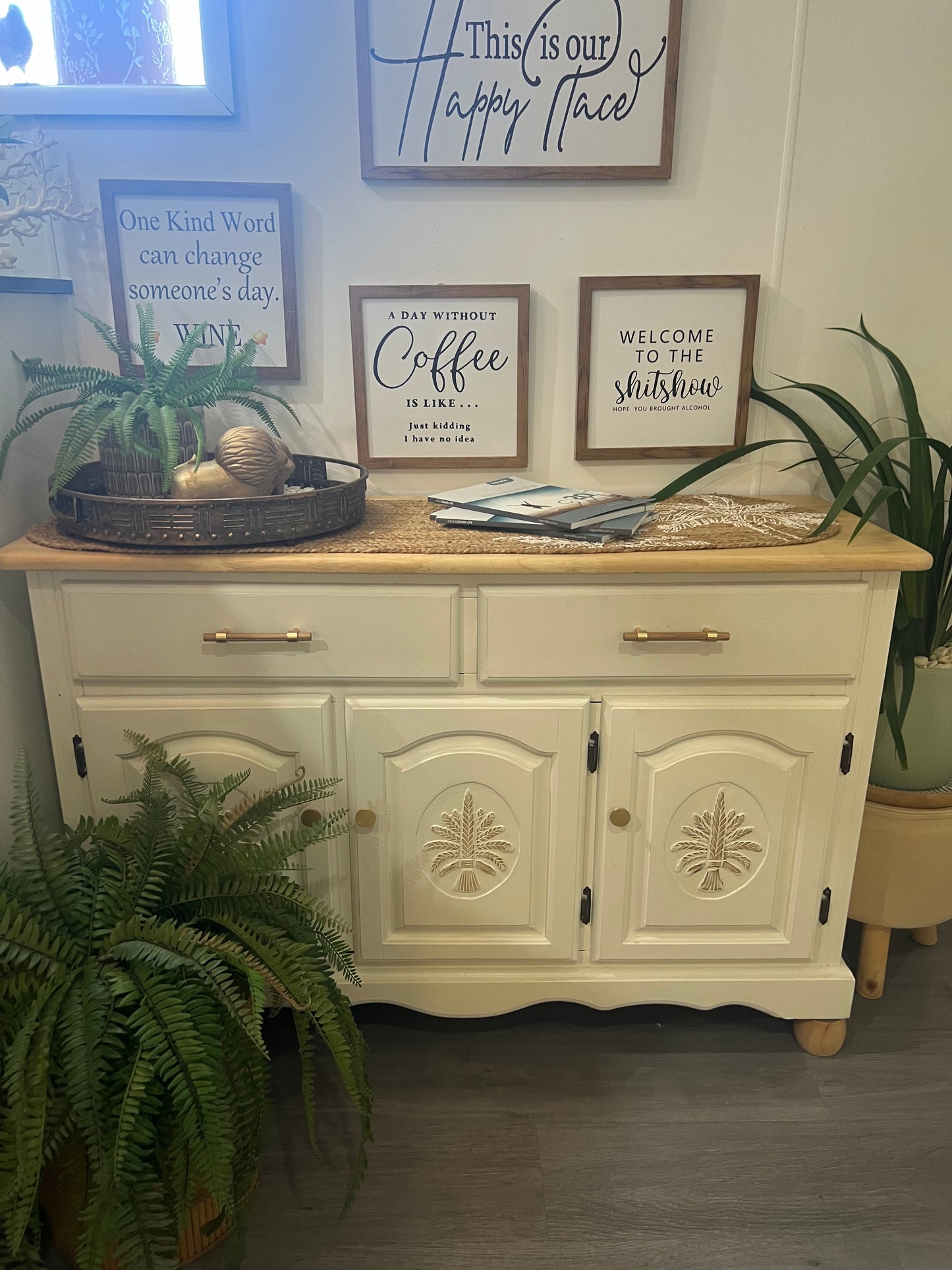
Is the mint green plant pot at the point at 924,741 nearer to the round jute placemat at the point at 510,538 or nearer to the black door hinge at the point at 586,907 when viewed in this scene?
the round jute placemat at the point at 510,538

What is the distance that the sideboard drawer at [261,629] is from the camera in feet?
4.57

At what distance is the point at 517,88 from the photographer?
161 cm

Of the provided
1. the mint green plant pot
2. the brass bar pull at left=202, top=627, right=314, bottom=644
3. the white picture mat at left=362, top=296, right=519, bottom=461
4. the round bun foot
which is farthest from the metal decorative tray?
the round bun foot

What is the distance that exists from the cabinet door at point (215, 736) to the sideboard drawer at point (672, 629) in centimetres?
29

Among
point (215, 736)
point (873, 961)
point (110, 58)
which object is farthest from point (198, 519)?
point (873, 961)

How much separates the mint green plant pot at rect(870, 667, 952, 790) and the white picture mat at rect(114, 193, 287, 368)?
129cm

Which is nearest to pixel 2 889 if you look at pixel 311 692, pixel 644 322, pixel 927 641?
pixel 311 692

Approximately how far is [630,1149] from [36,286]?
1684mm

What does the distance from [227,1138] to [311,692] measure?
2.02ft

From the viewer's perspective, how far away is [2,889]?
3.91ft

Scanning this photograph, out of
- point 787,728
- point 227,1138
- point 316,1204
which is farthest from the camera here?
point 787,728

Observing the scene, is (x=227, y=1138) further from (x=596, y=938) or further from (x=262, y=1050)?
(x=596, y=938)

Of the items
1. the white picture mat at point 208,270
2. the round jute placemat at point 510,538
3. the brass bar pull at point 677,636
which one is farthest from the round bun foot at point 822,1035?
the white picture mat at point 208,270

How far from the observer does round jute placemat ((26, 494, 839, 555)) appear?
138cm
